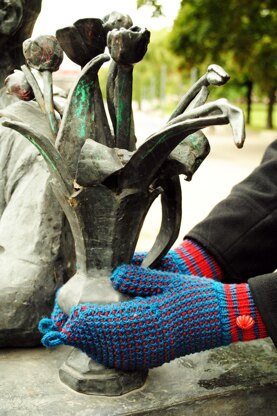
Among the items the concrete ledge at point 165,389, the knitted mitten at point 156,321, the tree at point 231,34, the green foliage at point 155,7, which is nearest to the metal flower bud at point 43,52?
the knitted mitten at point 156,321

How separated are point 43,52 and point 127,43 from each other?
0.83ft

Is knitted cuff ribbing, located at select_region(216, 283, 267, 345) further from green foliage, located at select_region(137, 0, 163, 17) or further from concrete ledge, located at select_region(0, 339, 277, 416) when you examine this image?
green foliage, located at select_region(137, 0, 163, 17)

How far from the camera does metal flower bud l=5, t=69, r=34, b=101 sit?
60.0 inches

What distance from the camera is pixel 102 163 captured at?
51.2 inches

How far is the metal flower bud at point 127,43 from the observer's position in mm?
1261

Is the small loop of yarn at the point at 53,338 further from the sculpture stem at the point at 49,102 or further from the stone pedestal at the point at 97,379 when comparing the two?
the sculpture stem at the point at 49,102

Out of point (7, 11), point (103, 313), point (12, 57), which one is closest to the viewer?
point (103, 313)

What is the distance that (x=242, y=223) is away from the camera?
1.93 meters

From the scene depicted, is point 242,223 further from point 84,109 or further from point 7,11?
point 7,11

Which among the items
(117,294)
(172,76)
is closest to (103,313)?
(117,294)

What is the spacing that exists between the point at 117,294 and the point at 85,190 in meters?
0.23

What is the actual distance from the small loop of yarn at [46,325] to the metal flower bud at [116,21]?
644mm

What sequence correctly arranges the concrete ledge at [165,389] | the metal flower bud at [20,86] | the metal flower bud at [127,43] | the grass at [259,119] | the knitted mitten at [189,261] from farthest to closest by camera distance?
the grass at [259,119], the knitted mitten at [189,261], the metal flower bud at [20,86], the concrete ledge at [165,389], the metal flower bud at [127,43]

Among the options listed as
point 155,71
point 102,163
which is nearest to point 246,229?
point 102,163
